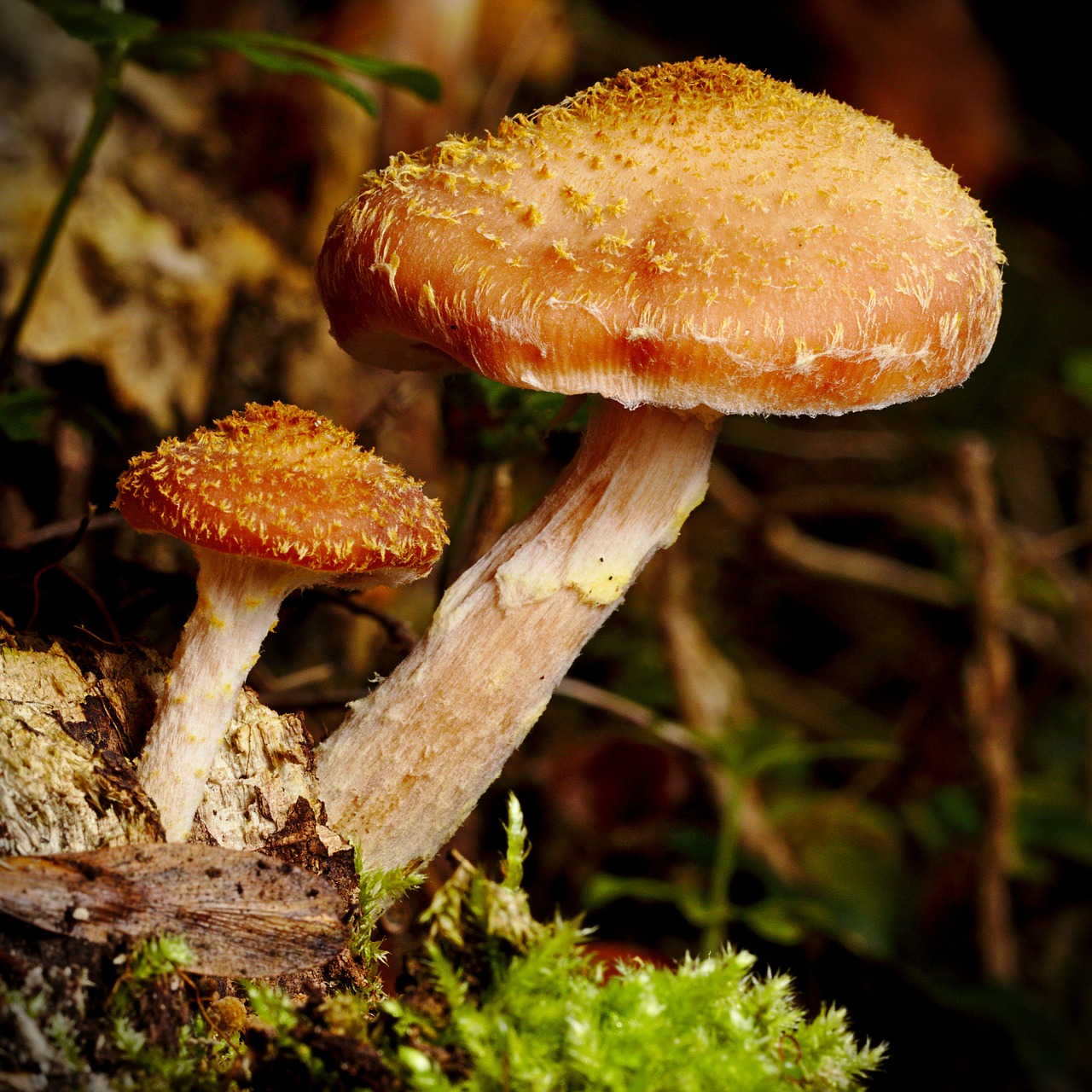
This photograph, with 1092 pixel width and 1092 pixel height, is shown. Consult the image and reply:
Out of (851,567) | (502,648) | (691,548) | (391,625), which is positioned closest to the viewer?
(502,648)

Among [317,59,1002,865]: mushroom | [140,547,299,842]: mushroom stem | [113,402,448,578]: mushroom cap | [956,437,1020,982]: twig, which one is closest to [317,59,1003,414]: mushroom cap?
[317,59,1002,865]: mushroom

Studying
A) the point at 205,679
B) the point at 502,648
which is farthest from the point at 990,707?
the point at 205,679

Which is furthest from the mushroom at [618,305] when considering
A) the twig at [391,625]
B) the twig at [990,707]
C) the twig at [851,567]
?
the twig at [851,567]

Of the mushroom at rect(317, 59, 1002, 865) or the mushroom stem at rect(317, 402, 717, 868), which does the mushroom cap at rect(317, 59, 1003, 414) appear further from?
the mushroom stem at rect(317, 402, 717, 868)

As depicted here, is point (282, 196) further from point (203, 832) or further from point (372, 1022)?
point (372, 1022)

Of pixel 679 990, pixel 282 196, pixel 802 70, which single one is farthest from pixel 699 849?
pixel 802 70

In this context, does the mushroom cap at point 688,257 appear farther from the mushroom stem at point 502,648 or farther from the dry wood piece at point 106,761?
the dry wood piece at point 106,761

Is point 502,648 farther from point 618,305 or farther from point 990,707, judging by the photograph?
point 990,707
